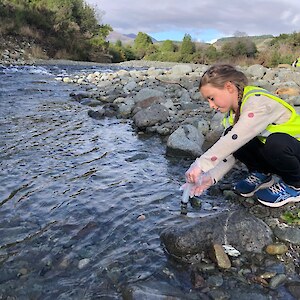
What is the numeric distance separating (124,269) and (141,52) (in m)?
56.9

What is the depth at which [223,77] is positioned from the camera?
2949 mm

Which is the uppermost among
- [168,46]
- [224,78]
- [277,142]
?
[168,46]

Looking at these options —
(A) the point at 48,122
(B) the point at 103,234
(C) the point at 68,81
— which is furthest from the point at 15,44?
(B) the point at 103,234

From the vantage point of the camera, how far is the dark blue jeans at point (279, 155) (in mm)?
2980

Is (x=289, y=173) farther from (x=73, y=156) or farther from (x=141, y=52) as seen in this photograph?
(x=141, y=52)

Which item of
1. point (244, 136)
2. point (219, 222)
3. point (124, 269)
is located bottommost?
point (124, 269)

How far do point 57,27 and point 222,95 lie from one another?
39942mm

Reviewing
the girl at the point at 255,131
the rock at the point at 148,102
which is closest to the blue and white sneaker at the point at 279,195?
the girl at the point at 255,131

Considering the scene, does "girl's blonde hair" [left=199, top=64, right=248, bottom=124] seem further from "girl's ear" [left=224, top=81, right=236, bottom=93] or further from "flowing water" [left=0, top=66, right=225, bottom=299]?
"flowing water" [left=0, top=66, right=225, bottom=299]

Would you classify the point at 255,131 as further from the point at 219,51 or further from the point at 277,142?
the point at 219,51

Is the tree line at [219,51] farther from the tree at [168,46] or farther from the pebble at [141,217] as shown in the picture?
the pebble at [141,217]

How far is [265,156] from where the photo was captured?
10.4 ft

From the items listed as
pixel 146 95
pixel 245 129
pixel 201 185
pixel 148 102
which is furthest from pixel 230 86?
pixel 146 95

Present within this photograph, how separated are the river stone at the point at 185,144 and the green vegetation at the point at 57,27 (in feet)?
99.9
